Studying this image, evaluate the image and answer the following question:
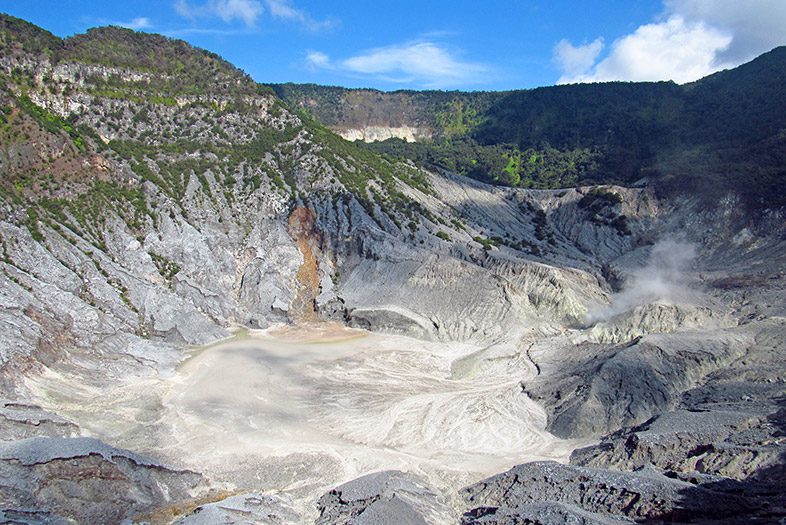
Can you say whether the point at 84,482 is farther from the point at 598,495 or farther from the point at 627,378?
the point at 627,378

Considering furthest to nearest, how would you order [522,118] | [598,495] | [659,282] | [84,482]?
[522,118], [659,282], [84,482], [598,495]

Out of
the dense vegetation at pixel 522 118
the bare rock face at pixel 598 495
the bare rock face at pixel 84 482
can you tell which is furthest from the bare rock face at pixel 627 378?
the dense vegetation at pixel 522 118

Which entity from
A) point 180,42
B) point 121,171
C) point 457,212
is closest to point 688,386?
point 457,212

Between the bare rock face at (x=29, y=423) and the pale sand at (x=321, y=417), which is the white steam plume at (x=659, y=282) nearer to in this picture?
the pale sand at (x=321, y=417)

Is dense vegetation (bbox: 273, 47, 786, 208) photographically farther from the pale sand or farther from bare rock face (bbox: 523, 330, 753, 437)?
the pale sand

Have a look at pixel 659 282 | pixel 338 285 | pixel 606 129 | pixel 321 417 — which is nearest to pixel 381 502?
pixel 321 417
